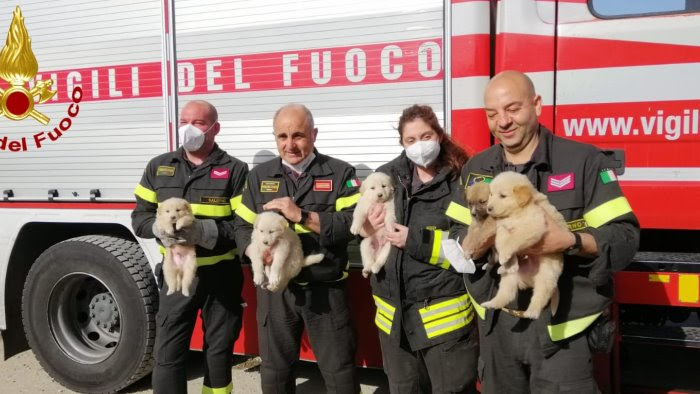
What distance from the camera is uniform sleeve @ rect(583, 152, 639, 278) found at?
7.29 ft

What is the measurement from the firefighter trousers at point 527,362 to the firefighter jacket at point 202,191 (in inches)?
68.1

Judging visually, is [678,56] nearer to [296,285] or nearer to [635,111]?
[635,111]

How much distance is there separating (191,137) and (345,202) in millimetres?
1053

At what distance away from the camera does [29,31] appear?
4.62m

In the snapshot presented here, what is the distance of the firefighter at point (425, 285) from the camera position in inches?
114

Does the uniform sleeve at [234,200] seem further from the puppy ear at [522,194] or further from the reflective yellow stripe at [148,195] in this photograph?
the puppy ear at [522,194]

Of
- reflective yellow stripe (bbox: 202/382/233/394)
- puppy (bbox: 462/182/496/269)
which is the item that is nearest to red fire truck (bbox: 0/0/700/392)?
reflective yellow stripe (bbox: 202/382/233/394)

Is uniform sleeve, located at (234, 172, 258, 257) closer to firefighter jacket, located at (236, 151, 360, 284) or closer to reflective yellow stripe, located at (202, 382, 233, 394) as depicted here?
firefighter jacket, located at (236, 151, 360, 284)

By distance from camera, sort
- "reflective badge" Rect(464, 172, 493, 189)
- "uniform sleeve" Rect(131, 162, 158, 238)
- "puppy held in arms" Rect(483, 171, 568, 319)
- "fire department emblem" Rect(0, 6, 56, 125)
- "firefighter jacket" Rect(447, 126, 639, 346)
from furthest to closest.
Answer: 1. "fire department emblem" Rect(0, 6, 56, 125)
2. "uniform sleeve" Rect(131, 162, 158, 238)
3. "reflective badge" Rect(464, 172, 493, 189)
4. "firefighter jacket" Rect(447, 126, 639, 346)
5. "puppy held in arms" Rect(483, 171, 568, 319)

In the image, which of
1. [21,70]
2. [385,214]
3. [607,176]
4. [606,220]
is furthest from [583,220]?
[21,70]

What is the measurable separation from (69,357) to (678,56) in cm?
478

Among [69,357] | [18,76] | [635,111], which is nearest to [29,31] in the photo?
[18,76]

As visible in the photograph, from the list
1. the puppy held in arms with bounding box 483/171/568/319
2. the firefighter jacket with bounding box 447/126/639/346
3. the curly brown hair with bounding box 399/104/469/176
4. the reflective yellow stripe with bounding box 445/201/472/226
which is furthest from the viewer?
the curly brown hair with bounding box 399/104/469/176

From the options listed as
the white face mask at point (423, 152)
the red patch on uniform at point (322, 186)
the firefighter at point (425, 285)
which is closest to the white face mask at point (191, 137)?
the red patch on uniform at point (322, 186)
